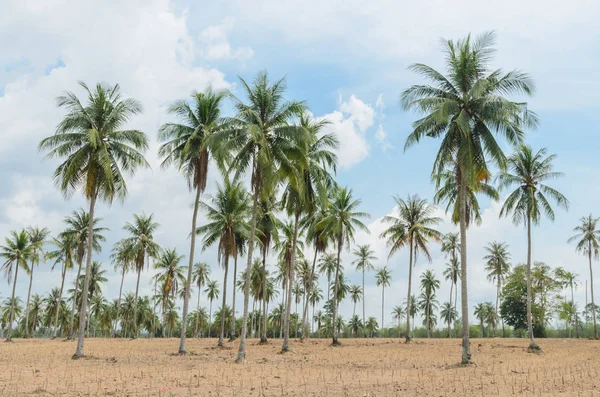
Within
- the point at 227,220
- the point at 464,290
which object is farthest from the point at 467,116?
the point at 227,220

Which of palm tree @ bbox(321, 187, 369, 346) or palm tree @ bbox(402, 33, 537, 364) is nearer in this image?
palm tree @ bbox(402, 33, 537, 364)

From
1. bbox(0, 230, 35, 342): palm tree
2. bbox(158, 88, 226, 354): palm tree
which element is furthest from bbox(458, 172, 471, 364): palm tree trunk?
bbox(0, 230, 35, 342): palm tree

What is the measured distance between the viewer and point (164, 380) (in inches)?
611

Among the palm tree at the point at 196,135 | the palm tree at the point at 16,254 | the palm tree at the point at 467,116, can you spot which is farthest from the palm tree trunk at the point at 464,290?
the palm tree at the point at 16,254

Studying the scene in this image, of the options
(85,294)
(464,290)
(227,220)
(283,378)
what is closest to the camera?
(283,378)

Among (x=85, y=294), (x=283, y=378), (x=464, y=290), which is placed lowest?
(x=283, y=378)

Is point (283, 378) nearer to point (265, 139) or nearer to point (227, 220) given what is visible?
point (265, 139)

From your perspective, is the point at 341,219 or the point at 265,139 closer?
the point at 265,139

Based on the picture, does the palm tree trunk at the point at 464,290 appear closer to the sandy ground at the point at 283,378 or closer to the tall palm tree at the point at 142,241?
the sandy ground at the point at 283,378

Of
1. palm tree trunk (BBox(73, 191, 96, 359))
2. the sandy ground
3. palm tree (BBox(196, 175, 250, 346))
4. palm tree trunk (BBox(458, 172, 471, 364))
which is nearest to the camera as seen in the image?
the sandy ground

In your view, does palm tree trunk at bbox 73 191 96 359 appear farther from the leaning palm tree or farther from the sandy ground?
the leaning palm tree

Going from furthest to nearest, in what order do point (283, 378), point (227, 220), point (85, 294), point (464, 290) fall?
point (227, 220) < point (85, 294) < point (464, 290) < point (283, 378)

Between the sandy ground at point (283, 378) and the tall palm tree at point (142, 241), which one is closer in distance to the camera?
the sandy ground at point (283, 378)

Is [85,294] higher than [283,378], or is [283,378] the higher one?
[85,294]
